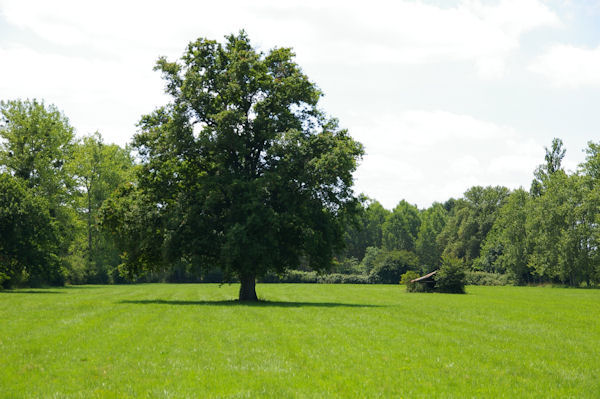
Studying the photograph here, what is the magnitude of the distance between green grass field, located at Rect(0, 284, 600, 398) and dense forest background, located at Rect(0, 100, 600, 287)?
14807 mm

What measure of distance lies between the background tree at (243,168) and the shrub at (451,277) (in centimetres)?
2006

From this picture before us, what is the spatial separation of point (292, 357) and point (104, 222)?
25.9 meters

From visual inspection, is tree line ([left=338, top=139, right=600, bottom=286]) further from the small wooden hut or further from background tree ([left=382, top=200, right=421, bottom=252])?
background tree ([left=382, top=200, right=421, bottom=252])

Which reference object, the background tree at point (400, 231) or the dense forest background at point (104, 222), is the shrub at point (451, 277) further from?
the background tree at point (400, 231)

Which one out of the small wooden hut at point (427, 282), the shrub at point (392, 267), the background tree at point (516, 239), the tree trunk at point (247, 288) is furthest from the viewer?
the shrub at point (392, 267)

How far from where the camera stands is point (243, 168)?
119ft

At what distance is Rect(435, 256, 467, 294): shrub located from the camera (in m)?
52.1

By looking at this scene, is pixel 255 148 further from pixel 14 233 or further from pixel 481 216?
pixel 481 216

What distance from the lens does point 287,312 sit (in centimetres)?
2534

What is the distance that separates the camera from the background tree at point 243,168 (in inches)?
1265

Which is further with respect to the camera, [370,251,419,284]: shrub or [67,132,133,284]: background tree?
[370,251,419,284]: shrub

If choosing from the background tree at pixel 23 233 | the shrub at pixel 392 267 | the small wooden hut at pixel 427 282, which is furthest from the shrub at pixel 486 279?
the background tree at pixel 23 233

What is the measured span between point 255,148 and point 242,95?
3.72m

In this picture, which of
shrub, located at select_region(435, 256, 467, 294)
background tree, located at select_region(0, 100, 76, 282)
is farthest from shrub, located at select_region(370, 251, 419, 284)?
background tree, located at select_region(0, 100, 76, 282)
